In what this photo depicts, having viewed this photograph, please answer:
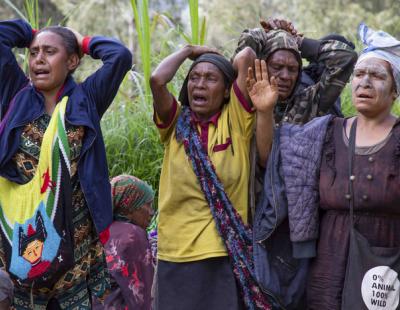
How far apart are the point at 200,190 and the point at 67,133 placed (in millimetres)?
774

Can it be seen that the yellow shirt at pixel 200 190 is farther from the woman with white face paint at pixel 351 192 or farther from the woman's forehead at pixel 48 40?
the woman's forehead at pixel 48 40

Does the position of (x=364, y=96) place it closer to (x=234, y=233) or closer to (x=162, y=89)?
(x=234, y=233)

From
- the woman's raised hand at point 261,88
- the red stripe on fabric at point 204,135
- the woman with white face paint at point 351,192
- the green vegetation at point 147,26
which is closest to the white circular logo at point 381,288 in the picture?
the woman with white face paint at point 351,192

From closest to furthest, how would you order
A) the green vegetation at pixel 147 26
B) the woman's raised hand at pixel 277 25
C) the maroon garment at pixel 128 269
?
the woman's raised hand at pixel 277 25
the maroon garment at pixel 128 269
the green vegetation at pixel 147 26

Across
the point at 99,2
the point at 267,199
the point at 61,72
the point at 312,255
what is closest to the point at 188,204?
the point at 267,199

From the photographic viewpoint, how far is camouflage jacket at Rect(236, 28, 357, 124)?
15.3 ft

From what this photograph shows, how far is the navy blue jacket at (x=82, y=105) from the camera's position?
4188 millimetres

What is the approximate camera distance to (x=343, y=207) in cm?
399

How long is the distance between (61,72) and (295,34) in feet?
4.81

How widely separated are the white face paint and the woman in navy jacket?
1283mm

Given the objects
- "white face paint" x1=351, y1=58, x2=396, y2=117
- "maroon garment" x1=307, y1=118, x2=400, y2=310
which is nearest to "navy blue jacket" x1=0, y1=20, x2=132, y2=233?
"maroon garment" x1=307, y1=118, x2=400, y2=310

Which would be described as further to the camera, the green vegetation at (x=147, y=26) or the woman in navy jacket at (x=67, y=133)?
the green vegetation at (x=147, y=26)

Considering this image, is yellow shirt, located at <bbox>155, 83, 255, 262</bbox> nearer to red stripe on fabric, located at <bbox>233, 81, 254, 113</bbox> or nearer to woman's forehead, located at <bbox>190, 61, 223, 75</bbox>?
red stripe on fabric, located at <bbox>233, 81, 254, 113</bbox>

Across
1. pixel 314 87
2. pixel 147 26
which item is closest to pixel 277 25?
pixel 314 87
